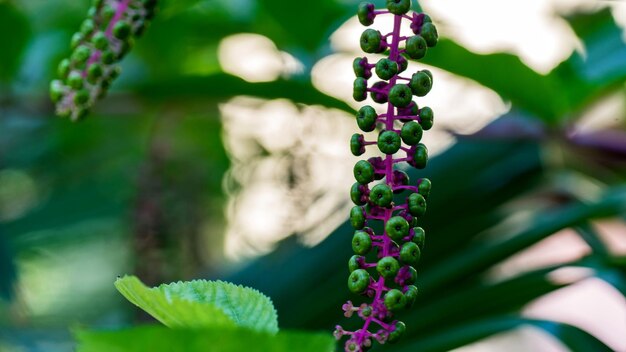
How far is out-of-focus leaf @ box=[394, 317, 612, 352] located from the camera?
102 centimetres

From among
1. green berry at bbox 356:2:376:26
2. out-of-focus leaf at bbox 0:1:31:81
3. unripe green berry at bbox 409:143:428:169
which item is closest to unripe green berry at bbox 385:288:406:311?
unripe green berry at bbox 409:143:428:169

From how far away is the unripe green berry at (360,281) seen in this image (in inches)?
23.0

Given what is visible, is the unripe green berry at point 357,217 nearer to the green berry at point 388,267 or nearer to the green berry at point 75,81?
the green berry at point 388,267

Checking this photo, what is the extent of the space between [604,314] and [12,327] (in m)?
2.00

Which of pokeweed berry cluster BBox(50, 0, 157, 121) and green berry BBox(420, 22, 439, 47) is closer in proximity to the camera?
green berry BBox(420, 22, 439, 47)

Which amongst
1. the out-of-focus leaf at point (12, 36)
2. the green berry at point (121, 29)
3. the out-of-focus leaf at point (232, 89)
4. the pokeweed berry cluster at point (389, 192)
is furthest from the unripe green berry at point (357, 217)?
the out-of-focus leaf at point (12, 36)

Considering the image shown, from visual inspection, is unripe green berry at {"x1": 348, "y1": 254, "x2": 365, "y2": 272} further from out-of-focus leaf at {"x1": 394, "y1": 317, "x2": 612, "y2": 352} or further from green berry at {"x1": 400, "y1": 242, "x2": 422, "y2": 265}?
out-of-focus leaf at {"x1": 394, "y1": 317, "x2": 612, "y2": 352}

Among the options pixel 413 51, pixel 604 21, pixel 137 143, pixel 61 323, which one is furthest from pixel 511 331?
pixel 61 323

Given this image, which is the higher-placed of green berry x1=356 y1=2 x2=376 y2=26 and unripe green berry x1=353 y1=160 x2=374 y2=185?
green berry x1=356 y1=2 x2=376 y2=26

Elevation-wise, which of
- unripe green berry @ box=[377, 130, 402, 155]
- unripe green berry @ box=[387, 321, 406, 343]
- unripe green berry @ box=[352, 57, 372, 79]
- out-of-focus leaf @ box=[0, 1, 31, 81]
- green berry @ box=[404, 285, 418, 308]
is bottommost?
unripe green berry @ box=[387, 321, 406, 343]

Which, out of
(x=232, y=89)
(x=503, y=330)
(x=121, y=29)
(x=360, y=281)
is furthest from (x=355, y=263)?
(x=232, y=89)

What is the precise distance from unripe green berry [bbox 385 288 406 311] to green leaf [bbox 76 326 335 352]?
0.16 metres

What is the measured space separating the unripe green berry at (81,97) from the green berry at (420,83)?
1.10ft

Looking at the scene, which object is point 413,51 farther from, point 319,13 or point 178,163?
point 178,163
